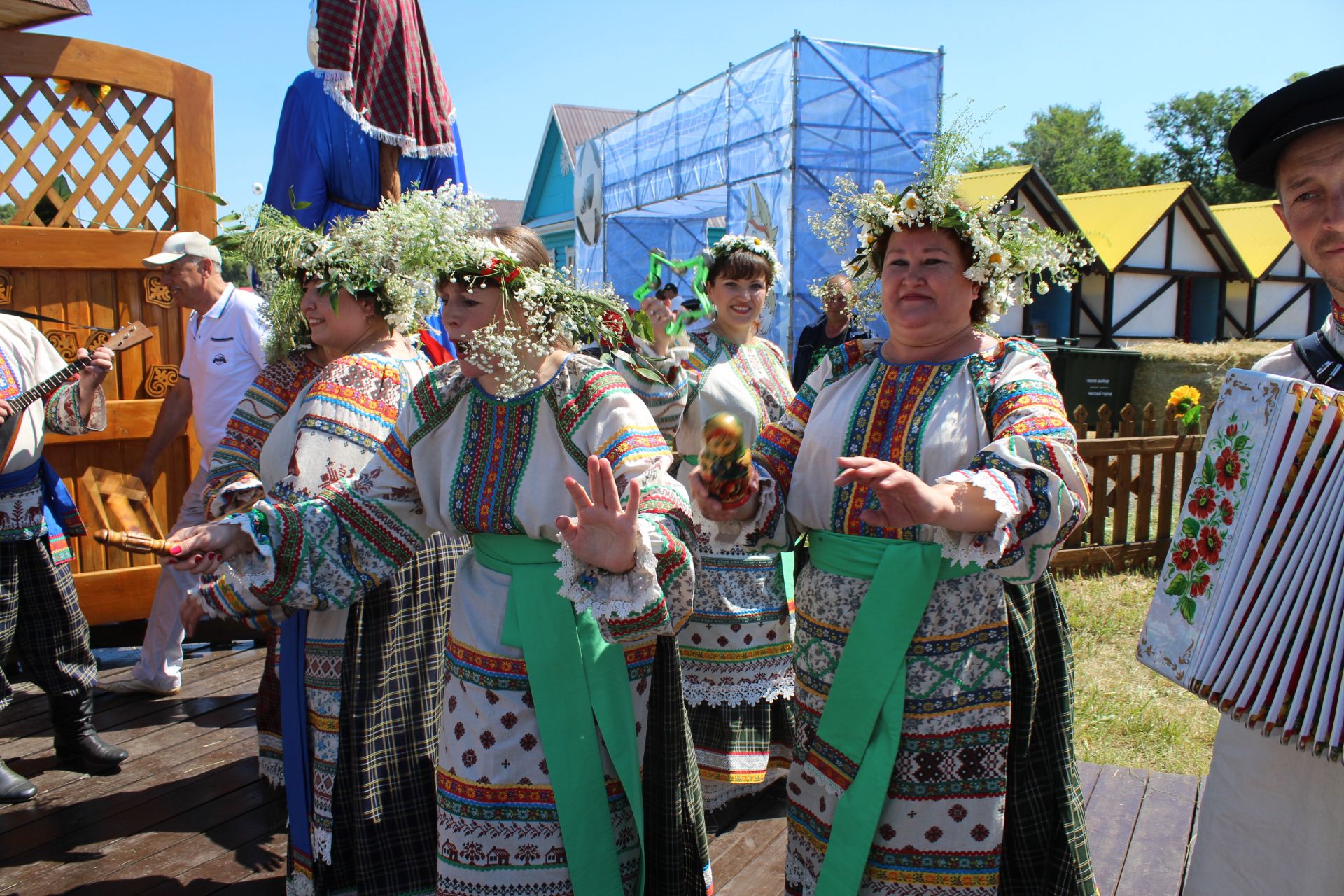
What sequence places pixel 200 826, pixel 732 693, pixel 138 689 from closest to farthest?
pixel 200 826, pixel 732 693, pixel 138 689

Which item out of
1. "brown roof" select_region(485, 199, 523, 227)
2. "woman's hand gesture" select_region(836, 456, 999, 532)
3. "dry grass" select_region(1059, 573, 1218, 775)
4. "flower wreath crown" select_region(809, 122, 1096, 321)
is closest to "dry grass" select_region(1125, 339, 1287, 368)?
"dry grass" select_region(1059, 573, 1218, 775)

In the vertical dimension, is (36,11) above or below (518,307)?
above

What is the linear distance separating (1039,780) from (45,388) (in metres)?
3.96

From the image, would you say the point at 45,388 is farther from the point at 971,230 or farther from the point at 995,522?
the point at 995,522

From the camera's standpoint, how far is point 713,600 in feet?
11.7

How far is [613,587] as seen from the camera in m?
1.96

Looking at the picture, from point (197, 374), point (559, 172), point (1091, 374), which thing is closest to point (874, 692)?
point (197, 374)

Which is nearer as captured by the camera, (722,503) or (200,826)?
(722,503)

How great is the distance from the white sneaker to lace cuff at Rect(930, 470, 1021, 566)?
421 cm

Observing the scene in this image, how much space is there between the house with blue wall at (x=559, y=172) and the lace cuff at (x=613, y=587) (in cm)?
2584

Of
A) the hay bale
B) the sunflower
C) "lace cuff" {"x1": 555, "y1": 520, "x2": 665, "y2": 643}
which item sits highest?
the hay bale

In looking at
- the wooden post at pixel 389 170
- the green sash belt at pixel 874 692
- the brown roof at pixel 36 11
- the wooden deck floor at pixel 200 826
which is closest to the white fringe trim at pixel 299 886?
the wooden deck floor at pixel 200 826

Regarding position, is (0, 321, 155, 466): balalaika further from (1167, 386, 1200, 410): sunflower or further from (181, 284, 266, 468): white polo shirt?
(1167, 386, 1200, 410): sunflower

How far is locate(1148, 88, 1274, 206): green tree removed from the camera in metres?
43.4
